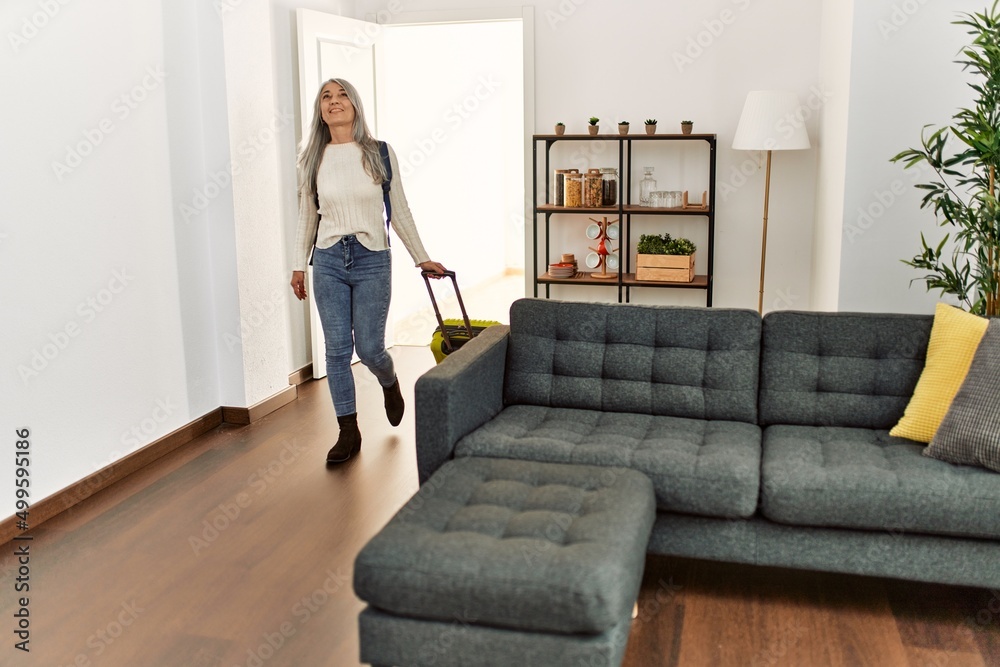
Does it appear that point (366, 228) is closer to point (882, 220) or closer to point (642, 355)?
point (642, 355)

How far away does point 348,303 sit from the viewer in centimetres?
405

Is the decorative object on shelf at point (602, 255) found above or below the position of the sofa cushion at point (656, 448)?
above

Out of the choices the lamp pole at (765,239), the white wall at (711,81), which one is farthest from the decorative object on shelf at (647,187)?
the lamp pole at (765,239)

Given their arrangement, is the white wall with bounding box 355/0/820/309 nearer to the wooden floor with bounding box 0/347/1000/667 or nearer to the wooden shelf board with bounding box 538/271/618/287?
the wooden shelf board with bounding box 538/271/618/287

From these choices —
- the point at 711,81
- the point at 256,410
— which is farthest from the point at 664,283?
the point at 256,410

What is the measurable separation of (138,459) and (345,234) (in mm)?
1258

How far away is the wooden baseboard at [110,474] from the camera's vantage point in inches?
134

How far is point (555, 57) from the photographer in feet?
18.8

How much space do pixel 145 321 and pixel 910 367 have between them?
2920 mm

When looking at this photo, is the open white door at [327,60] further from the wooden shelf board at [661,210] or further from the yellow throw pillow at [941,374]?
the yellow throw pillow at [941,374]

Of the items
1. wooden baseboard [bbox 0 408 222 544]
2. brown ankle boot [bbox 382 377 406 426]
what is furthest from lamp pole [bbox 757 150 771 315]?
wooden baseboard [bbox 0 408 222 544]

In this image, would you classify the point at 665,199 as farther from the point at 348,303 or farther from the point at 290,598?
the point at 290,598

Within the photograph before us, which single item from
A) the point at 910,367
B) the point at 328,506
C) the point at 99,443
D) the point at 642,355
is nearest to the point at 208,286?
the point at 99,443

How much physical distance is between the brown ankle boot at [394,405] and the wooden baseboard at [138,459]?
26.3 inches
